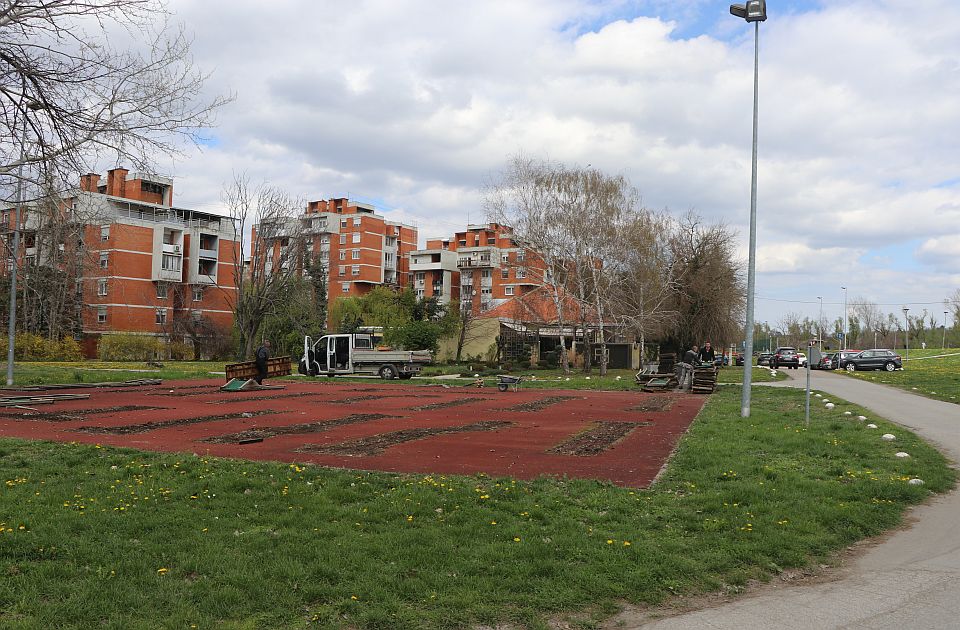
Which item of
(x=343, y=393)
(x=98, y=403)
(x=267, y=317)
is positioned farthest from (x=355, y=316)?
(x=98, y=403)

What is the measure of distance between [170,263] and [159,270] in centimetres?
147

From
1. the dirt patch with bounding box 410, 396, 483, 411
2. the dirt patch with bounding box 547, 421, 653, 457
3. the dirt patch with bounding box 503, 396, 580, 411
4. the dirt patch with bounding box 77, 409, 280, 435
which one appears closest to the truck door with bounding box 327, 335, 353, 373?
the dirt patch with bounding box 410, 396, 483, 411

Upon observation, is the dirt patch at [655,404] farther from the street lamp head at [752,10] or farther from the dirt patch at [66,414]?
the dirt patch at [66,414]

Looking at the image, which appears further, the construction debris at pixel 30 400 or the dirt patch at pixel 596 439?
the construction debris at pixel 30 400

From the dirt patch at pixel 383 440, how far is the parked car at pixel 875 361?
148ft

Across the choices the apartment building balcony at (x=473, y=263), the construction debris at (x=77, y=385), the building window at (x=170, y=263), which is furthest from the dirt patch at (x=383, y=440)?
the apartment building balcony at (x=473, y=263)

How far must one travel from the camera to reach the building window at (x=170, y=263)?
235 feet

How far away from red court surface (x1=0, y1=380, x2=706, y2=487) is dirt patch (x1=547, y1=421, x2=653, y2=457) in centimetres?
2

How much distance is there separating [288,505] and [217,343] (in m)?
64.6

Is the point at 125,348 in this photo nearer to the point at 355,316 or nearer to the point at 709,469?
→ the point at 355,316

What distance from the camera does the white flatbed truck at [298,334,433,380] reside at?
1516 inches

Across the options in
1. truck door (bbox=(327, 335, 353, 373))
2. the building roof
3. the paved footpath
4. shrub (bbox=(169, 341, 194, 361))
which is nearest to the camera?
the paved footpath

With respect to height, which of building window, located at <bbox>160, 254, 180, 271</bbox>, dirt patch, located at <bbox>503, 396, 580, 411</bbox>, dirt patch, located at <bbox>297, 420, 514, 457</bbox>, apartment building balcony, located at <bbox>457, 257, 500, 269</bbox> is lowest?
dirt patch, located at <bbox>503, 396, 580, 411</bbox>

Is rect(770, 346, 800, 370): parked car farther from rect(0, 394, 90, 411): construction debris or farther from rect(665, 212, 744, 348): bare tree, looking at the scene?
rect(0, 394, 90, 411): construction debris
